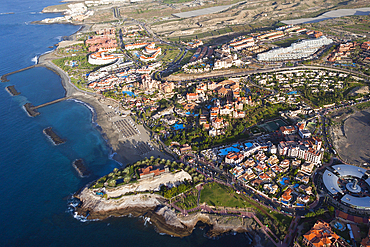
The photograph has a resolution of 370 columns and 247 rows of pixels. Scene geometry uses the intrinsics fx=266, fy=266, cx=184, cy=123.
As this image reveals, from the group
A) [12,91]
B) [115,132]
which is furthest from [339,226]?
[12,91]

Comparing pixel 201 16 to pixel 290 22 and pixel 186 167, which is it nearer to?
pixel 290 22

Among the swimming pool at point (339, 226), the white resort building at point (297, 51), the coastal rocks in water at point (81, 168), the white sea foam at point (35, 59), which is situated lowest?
the coastal rocks in water at point (81, 168)

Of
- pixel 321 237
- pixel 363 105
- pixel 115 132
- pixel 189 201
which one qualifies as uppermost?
pixel 363 105

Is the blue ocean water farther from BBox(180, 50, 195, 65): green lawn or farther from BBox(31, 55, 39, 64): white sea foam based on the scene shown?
BBox(180, 50, 195, 65): green lawn

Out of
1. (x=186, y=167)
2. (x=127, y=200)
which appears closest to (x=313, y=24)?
(x=186, y=167)

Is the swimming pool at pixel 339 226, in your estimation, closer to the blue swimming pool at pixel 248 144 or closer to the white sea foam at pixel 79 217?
the blue swimming pool at pixel 248 144

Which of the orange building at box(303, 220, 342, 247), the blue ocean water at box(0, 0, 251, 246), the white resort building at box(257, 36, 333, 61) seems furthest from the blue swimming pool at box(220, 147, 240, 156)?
the white resort building at box(257, 36, 333, 61)

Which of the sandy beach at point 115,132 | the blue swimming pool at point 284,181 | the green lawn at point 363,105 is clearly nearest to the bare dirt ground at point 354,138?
the green lawn at point 363,105

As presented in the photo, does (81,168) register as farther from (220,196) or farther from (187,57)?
(187,57)
